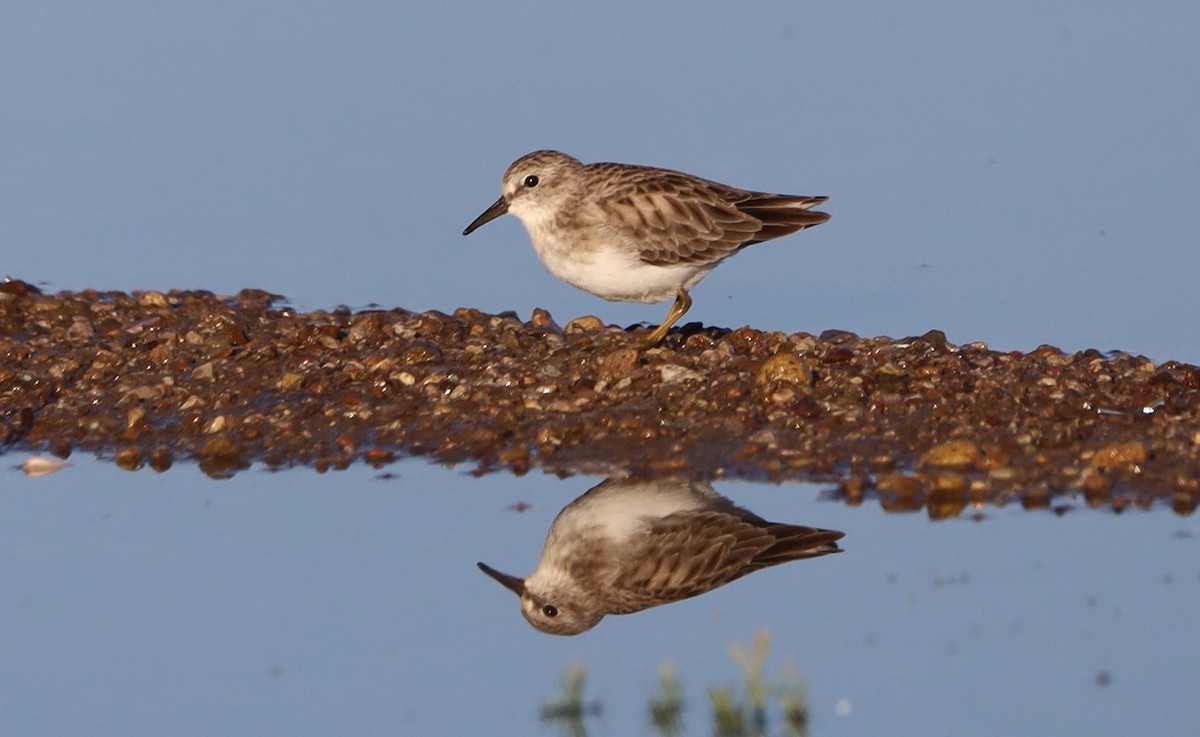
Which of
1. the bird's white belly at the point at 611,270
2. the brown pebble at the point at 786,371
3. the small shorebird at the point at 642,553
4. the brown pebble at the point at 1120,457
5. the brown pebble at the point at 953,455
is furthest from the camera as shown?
the bird's white belly at the point at 611,270

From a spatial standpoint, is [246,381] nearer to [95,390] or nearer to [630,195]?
[95,390]

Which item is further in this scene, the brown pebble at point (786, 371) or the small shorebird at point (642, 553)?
the brown pebble at point (786, 371)

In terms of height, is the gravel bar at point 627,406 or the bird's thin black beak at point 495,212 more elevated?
the bird's thin black beak at point 495,212

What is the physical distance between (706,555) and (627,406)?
77.0 inches

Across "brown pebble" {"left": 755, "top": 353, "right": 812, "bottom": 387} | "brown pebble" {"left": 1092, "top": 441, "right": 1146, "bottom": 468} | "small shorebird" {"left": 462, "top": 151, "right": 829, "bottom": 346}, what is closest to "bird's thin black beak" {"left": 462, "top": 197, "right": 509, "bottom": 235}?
"small shorebird" {"left": 462, "top": 151, "right": 829, "bottom": 346}

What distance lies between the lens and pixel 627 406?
11.4 m

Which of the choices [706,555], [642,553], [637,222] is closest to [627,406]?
[637,222]

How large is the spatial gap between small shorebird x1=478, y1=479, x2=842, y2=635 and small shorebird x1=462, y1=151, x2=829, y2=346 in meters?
2.51

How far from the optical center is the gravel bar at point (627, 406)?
10.4 metres

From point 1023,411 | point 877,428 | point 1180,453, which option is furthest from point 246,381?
point 1180,453

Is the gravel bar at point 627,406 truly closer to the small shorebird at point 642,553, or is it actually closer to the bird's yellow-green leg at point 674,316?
the bird's yellow-green leg at point 674,316

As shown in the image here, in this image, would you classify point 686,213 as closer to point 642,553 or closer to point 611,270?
point 611,270

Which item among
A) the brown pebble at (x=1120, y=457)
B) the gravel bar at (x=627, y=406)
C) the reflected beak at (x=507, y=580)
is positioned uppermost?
the gravel bar at (x=627, y=406)

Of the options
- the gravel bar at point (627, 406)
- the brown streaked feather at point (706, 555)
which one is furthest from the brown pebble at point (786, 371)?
the brown streaked feather at point (706, 555)
